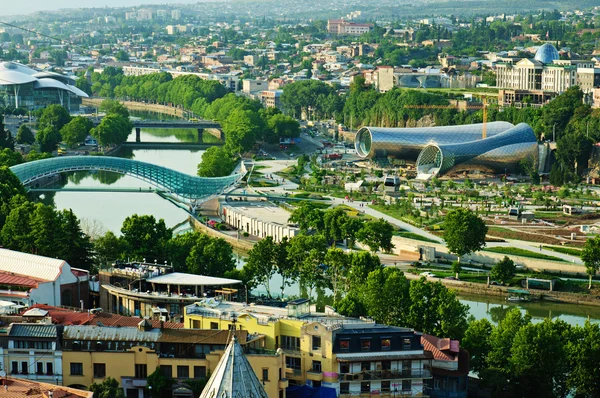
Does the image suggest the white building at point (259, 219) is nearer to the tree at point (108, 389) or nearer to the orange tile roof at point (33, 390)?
the tree at point (108, 389)

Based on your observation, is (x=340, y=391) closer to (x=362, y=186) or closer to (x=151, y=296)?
(x=151, y=296)

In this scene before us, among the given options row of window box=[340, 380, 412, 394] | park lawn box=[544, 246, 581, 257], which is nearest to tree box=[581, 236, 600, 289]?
park lawn box=[544, 246, 581, 257]

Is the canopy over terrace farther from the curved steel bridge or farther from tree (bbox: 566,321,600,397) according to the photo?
the curved steel bridge

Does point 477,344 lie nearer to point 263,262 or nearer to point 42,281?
point 42,281

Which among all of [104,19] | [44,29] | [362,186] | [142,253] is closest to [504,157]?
[362,186]

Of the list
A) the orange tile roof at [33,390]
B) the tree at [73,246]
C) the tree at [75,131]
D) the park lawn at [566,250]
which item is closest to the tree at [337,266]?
the tree at [73,246]

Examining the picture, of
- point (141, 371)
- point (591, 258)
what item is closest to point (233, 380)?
point (141, 371)
